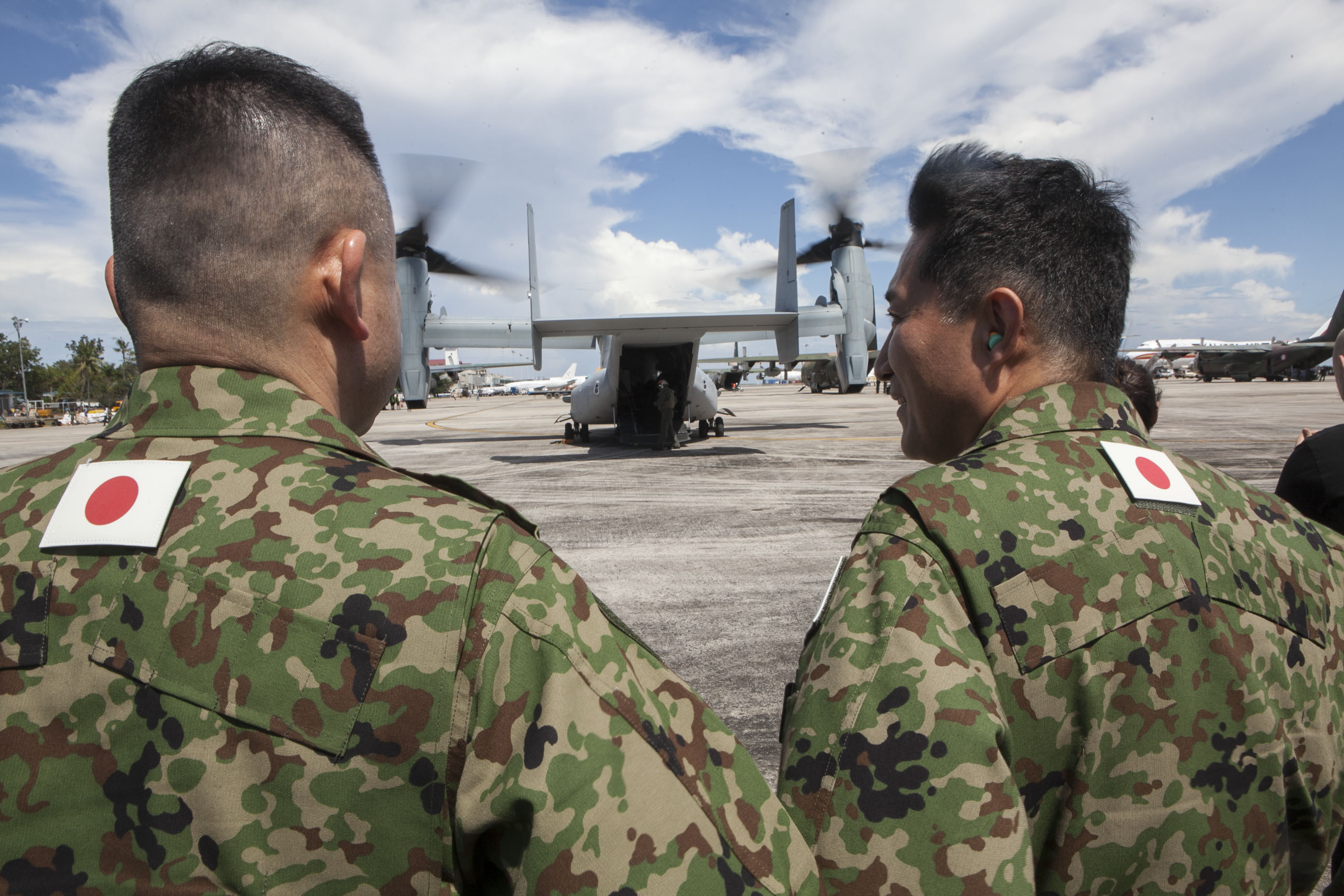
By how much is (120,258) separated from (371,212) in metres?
0.38

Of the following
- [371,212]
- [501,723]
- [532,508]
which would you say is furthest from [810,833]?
[532,508]

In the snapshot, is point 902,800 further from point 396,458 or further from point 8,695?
point 396,458

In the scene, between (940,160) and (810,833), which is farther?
(940,160)

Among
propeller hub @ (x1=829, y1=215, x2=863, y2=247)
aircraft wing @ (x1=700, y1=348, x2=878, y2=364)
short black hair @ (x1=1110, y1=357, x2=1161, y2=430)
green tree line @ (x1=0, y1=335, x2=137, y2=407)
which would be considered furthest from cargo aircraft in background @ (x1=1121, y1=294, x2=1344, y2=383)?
green tree line @ (x1=0, y1=335, x2=137, y2=407)

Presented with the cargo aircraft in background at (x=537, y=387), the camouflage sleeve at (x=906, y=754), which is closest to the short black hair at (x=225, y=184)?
the camouflage sleeve at (x=906, y=754)

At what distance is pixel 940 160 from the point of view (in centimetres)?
168

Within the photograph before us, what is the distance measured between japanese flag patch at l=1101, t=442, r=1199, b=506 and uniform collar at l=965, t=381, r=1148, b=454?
63mm

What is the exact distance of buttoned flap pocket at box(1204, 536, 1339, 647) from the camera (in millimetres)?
1293

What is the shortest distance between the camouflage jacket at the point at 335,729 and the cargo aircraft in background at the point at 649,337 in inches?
575

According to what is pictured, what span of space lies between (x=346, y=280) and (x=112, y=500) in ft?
1.47

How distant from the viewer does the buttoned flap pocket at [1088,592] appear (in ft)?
4.01

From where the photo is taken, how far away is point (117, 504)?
3.27 ft

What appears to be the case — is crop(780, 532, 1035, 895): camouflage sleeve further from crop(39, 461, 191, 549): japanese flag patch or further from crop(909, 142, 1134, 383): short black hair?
crop(39, 461, 191, 549): japanese flag patch

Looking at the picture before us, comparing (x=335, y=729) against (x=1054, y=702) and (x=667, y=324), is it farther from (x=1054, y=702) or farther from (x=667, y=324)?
(x=667, y=324)
